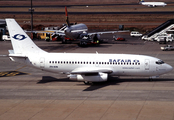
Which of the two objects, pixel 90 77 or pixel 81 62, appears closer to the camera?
pixel 90 77

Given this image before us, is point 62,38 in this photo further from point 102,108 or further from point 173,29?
point 102,108

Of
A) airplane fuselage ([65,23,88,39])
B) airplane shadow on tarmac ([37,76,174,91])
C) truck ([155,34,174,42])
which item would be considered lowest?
airplane shadow on tarmac ([37,76,174,91])

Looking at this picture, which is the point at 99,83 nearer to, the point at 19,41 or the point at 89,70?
the point at 89,70

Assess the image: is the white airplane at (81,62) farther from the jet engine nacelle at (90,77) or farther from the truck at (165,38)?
the truck at (165,38)

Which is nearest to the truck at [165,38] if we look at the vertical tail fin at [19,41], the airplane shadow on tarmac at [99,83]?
the airplane shadow on tarmac at [99,83]

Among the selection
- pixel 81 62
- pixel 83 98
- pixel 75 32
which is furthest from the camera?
pixel 75 32

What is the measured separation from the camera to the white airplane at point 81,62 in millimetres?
40500

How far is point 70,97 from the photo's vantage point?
33.8m

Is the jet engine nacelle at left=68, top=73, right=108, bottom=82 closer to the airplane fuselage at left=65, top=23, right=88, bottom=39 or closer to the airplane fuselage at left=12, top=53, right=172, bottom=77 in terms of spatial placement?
the airplane fuselage at left=12, top=53, right=172, bottom=77

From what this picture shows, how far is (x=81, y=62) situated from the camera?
40.8 meters

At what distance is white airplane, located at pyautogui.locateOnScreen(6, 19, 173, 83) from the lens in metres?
40.5

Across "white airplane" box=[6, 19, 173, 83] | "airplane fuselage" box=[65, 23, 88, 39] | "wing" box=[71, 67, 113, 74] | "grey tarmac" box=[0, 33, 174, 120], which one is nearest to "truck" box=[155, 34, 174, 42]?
"airplane fuselage" box=[65, 23, 88, 39]

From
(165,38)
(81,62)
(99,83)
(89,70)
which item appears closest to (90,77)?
(89,70)

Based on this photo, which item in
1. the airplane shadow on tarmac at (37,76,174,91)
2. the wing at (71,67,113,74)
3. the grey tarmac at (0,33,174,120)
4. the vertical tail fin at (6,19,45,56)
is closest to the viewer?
the grey tarmac at (0,33,174,120)
